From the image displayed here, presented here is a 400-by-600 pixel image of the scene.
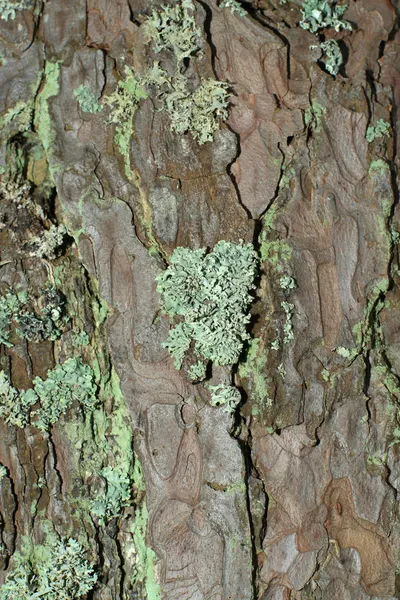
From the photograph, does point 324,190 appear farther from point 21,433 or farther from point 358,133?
point 21,433

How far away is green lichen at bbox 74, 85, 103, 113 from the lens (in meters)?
1.83

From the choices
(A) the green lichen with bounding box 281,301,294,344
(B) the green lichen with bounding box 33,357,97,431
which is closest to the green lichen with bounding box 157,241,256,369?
(A) the green lichen with bounding box 281,301,294,344

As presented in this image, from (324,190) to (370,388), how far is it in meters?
0.61

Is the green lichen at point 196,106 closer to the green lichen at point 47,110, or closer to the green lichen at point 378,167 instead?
the green lichen at point 47,110

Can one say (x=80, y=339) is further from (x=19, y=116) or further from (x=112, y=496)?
(x=19, y=116)

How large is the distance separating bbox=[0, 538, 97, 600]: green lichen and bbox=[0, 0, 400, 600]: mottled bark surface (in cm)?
4

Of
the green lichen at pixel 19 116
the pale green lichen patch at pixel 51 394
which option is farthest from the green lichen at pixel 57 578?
the green lichen at pixel 19 116

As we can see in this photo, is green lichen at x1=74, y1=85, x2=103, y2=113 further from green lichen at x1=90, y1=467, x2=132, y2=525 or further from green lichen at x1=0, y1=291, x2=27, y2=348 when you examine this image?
green lichen at x1=90, y1=467, x2=132, y2=525

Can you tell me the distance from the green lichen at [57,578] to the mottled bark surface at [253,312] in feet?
0.13

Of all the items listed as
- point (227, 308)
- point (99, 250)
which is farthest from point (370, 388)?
point (99, 250)

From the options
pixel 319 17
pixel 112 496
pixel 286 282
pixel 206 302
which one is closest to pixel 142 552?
pixel 112 496

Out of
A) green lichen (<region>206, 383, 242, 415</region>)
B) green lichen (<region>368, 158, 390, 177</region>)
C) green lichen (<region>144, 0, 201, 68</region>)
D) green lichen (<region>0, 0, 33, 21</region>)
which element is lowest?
green lichen (<region>206, 383, 242, 415</region>)

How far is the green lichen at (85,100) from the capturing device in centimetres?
183

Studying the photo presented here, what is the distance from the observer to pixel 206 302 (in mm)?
1778
